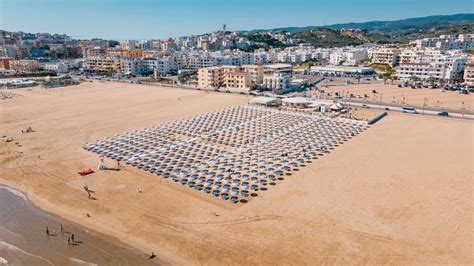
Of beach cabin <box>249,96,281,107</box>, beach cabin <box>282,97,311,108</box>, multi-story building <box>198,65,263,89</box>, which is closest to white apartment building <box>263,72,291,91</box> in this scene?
multi-story building <box>198,65,263,89</box>

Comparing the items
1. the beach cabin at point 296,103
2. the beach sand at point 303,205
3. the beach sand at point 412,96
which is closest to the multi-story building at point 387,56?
the beach sand at point 412,96

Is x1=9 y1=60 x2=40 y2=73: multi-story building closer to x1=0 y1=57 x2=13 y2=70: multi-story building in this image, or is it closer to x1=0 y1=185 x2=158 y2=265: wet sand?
x1=0 y1=57 x2=13 y2=70: multi-story building

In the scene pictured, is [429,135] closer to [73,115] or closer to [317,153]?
[317,153]

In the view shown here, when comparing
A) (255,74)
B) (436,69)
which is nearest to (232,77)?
(255,74)

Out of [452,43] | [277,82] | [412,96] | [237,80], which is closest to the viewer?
[412,96]

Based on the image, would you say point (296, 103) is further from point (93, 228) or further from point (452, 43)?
point (452, 43)

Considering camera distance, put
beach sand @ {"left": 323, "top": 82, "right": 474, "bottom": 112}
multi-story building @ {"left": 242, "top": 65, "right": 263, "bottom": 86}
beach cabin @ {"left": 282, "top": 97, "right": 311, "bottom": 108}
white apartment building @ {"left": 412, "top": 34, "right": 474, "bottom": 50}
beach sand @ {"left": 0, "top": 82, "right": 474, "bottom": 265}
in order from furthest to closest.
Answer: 1. white apartment building @ {"left": 412, "top": 34, "right": 474, "bottom": 50}
2. multi-story building @ {"left": 242, "top": 65, "right": 263, "bottom": 86}
3. beach sand @ {"left": 323, "top": 82, "right": 474, "bottom": 112}
4. beach cabin @ {"left": 282, "top": 97, "right": 311, "bottom": 108}
5. beach sand @ {"left": 0, "top": 82, "right": 474, "bottom": 265}
